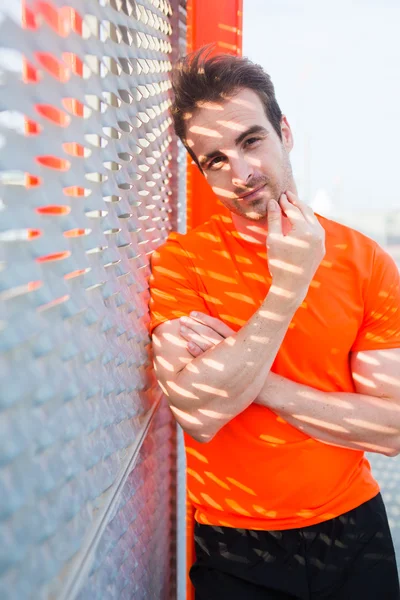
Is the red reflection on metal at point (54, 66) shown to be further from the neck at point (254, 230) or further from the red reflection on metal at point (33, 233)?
the neck at point (254, 230)

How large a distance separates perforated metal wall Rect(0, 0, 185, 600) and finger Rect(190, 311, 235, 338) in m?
0.15

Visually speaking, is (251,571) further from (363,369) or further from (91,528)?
(91,528)

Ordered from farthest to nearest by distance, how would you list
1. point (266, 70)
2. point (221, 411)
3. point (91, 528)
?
1. point (266, 70)
2. point (221, 411)
3. point (91, 528)

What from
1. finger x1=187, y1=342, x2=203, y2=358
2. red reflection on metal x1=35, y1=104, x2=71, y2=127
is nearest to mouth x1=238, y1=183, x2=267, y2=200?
finger x1=187, y1=342, x2=203, y2=358

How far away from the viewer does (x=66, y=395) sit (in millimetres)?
839

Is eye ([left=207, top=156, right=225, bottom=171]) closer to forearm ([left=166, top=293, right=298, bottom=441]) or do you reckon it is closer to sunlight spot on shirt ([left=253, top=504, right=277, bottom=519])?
forearm ([left=166, top=293, right=298, bottom=441])

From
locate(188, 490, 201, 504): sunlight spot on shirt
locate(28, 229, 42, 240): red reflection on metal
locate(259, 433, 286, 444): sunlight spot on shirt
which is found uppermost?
locate(28, 229, 42, 240): red reflection on metal

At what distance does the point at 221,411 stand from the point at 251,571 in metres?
0.51

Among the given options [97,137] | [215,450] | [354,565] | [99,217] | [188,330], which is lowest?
[354,565]

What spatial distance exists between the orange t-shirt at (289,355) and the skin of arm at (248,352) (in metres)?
0.17

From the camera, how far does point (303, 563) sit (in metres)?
1.62

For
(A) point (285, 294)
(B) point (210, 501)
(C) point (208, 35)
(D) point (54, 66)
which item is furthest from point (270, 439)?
(C) point (208, 35)

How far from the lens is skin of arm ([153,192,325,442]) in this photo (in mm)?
1449

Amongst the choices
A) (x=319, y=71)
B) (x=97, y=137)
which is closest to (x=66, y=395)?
(x=97, y=137)
